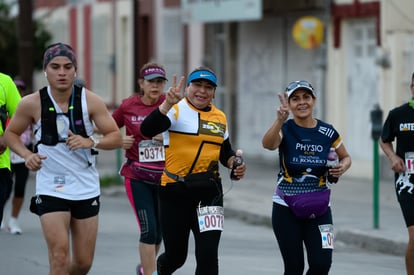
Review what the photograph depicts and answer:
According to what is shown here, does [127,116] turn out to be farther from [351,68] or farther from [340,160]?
[351,68]

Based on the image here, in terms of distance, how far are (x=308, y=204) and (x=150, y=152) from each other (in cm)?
230

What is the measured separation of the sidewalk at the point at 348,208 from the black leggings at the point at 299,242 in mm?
1722

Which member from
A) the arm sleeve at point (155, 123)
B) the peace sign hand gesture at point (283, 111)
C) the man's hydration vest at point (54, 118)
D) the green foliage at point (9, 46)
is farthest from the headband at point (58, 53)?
the green foliage at point (9, 46)

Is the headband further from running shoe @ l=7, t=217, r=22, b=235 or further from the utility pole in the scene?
the utility pole

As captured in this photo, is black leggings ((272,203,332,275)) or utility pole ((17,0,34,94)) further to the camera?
utility pole ((17,0,34,94))

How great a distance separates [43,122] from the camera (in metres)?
8.15

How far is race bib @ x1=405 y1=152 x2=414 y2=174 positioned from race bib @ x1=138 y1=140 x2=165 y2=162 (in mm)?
2102

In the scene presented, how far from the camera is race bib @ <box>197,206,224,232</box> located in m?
8.48

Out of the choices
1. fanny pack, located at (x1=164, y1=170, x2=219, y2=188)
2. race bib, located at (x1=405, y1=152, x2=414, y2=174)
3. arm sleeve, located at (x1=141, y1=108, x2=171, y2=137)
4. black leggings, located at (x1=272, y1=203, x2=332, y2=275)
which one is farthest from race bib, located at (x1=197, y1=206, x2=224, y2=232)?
race bib, located at (x1=405, y1=152, x2=414, y2=174)

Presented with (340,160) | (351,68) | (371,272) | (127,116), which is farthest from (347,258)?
(351,68)

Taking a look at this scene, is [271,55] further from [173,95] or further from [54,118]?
[54,118]

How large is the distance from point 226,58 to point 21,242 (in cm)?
1493

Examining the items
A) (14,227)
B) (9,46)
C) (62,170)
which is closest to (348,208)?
(14,227)

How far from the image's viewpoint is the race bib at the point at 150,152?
10.2 meters
